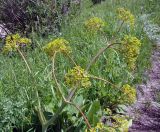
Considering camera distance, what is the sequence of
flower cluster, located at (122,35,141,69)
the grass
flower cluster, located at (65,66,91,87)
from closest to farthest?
flower cluster, located at (65,66,91,87), flower cluster, located at (122,35,141,69), the grass

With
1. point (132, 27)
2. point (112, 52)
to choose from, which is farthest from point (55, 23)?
point (112, 52)

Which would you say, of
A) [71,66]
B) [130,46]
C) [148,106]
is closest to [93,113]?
[130,46]

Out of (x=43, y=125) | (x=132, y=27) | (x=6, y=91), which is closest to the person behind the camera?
(x=43, y=125)

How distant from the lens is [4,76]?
4.40m

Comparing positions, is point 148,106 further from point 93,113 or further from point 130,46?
point 130,46

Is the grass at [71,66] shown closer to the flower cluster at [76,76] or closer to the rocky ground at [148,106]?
the rocky ground at [148,106]

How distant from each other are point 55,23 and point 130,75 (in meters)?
2.70

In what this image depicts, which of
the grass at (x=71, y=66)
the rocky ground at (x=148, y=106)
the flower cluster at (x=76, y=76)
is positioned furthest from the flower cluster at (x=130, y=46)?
the rocky ground at (x=148, y=106)

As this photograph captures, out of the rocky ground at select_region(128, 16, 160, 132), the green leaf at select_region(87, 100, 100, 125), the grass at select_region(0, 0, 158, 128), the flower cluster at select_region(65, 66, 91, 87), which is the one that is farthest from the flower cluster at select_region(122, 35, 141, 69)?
the rocky ground at select_region(128, 16, 160, 132)

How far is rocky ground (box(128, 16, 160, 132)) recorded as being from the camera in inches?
164

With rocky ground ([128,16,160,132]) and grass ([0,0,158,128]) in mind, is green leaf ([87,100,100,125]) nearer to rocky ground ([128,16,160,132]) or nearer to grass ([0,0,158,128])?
grass ([0,0,158,128])

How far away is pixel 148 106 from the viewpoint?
454cm

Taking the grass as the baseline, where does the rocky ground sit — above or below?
below

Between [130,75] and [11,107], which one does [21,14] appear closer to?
[130,75]
